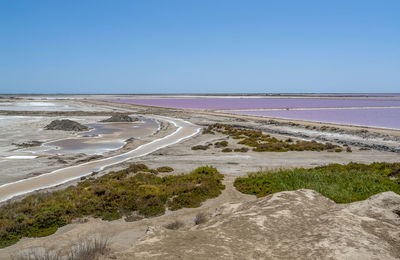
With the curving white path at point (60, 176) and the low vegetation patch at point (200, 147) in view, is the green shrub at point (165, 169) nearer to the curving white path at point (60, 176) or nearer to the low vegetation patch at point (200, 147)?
the curving white path at point (60, 176)

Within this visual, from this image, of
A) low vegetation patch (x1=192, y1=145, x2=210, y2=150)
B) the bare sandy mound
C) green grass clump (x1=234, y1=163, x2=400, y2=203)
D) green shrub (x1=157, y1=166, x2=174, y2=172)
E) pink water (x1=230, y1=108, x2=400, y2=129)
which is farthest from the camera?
pink water (x1=230, y1=108, x2=400, y2=129)

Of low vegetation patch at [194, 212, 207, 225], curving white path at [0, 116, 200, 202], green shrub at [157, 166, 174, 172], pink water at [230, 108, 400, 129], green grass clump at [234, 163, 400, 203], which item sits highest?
low vegetation patch at [194, 212, 207, 225]

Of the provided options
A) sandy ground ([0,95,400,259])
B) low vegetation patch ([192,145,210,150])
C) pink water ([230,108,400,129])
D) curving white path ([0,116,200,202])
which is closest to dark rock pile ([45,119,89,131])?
sandy ground ([0,95,400,259])

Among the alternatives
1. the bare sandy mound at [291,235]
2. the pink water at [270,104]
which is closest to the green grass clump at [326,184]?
the bare sandy mound at [291,235]

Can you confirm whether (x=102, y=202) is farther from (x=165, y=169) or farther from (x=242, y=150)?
(x=242, y=150)

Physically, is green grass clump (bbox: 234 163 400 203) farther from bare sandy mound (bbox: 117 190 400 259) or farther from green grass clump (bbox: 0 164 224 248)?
bare sandy mound (bbox: 117 190 400 259)

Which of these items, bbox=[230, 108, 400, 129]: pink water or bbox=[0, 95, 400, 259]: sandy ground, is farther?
bbox=[230, 108, 400, 129]: pink water

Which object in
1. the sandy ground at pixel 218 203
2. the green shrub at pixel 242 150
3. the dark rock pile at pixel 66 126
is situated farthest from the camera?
the dark rock pile at pixel 66 126
